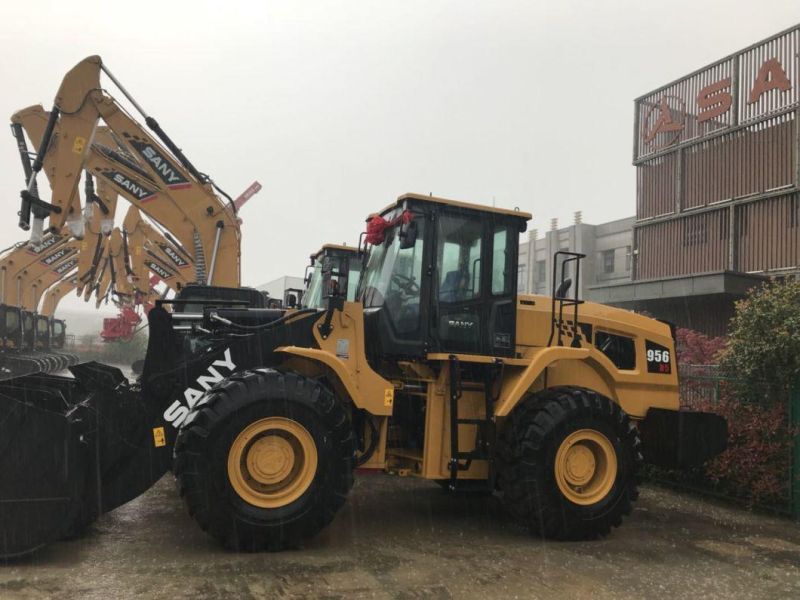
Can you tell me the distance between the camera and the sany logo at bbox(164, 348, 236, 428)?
5.38 meters

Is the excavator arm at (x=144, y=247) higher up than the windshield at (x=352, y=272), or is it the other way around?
the excavator arm at (x=144, y=247)

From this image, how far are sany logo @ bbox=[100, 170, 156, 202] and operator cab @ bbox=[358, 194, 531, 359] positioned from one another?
21.9ft

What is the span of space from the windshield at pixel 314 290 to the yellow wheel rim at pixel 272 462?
4.12 meters

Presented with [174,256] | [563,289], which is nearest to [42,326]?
[174,256]

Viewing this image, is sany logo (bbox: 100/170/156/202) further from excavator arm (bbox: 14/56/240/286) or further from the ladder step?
the ladder step

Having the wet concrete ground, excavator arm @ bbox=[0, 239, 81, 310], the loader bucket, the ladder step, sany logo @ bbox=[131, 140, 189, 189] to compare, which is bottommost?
the wet concrete ground

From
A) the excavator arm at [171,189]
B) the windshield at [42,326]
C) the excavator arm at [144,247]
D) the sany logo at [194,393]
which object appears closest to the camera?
the sany logo at [194,393]

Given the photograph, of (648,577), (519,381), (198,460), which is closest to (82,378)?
(198,460)

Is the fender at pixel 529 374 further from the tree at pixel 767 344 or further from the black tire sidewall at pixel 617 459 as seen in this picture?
the tree at pixel 767 344

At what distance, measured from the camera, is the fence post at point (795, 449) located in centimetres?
699

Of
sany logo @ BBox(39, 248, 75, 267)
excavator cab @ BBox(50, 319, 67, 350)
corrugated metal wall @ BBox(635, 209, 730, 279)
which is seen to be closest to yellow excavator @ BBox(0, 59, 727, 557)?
sany logo @ BBox(39, 248, 75, 267)

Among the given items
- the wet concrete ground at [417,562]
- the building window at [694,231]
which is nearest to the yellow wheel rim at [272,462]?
the wet concrete ground at [417,562]

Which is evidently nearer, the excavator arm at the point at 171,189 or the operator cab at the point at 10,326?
the excavator arm at the point at 171,189

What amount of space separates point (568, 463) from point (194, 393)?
10.4 feet
